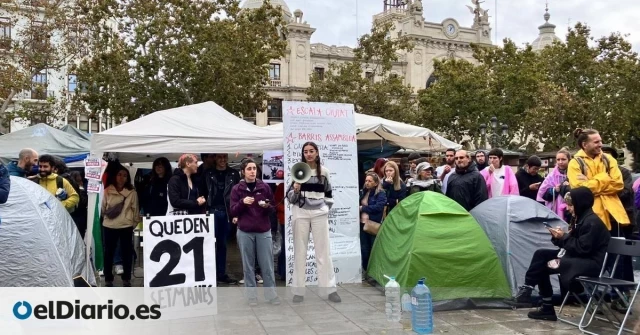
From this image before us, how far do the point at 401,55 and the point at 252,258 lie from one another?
48355 mm

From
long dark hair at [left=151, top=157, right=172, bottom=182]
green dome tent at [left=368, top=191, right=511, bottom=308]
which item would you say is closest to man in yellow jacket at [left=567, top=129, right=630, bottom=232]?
green dome tent at [left=368, top=191, right=511, bottom=308]

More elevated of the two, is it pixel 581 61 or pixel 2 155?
pixel 581 61

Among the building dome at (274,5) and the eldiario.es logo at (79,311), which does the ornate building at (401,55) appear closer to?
the building dome at (274,5)

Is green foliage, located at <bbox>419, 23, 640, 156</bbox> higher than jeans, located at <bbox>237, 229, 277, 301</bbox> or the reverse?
higher

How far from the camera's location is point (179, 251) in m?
6.38

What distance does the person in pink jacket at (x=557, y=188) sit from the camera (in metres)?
8.19

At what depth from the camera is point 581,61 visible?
3391 centimetres

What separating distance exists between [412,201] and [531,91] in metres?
29.6

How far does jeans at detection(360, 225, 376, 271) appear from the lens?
363 inches

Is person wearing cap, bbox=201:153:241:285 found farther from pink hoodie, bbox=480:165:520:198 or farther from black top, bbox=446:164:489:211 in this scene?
pink hoodie, bbox=480:165:520:198

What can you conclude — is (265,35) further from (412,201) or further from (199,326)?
(199,326)

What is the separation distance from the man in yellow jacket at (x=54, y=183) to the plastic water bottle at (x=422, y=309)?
5046 millimetres

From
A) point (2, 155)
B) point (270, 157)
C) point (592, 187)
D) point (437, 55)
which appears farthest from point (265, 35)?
point (437, 55)

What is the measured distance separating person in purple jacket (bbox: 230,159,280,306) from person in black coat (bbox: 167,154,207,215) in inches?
26.6
